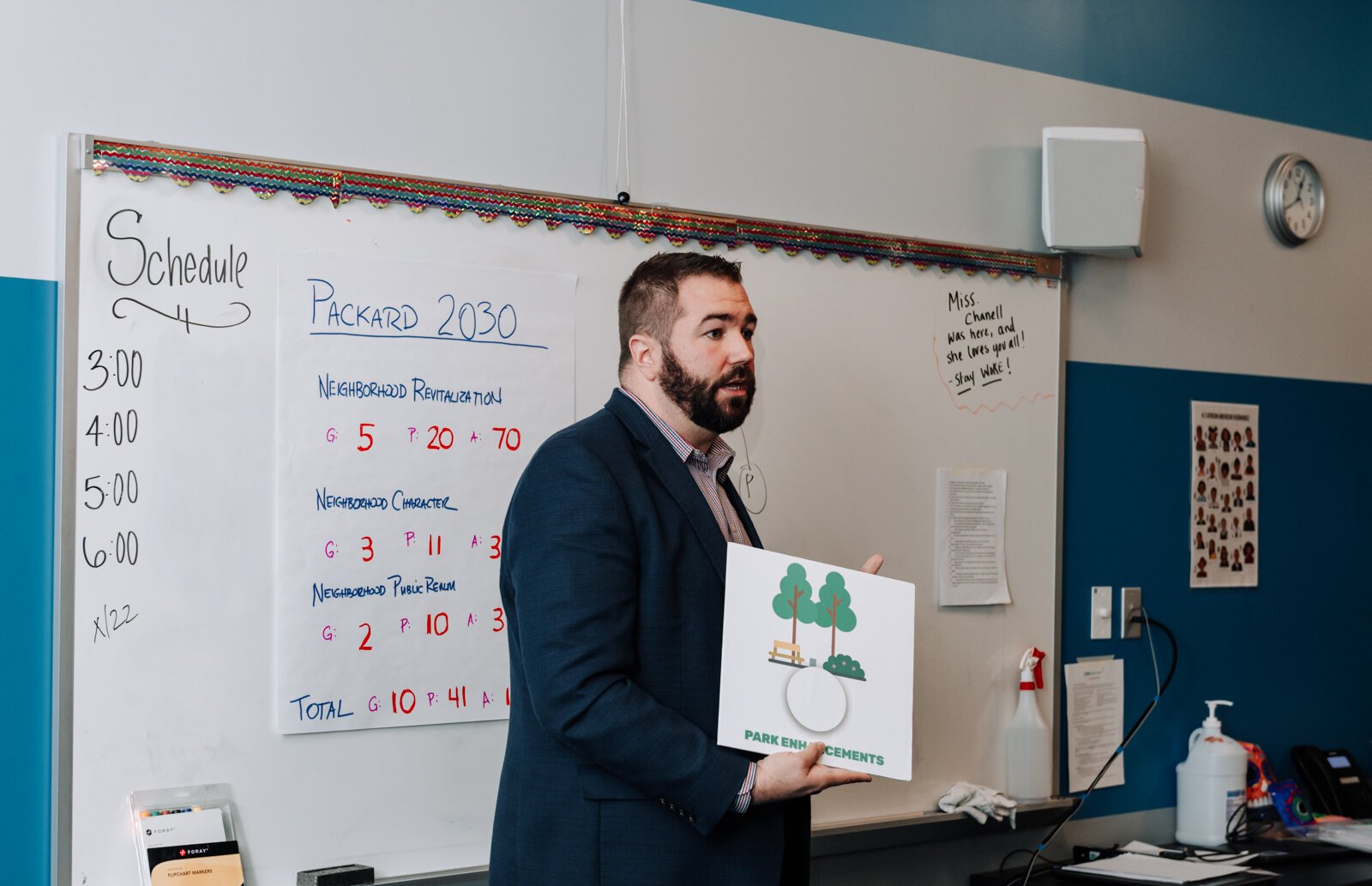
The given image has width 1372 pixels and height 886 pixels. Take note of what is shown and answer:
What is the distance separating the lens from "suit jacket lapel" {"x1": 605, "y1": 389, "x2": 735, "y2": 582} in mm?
1607

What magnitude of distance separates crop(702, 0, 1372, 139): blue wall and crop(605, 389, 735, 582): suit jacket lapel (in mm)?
1033

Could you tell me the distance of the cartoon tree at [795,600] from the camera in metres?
1.59

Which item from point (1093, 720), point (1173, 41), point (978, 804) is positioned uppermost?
point (1173, 41)

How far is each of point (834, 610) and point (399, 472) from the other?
750mm

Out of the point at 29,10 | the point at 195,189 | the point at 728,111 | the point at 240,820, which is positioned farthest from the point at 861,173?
the point at 240,820

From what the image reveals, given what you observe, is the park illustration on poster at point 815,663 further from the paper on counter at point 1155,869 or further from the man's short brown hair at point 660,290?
the paper on counter at point 1155,869

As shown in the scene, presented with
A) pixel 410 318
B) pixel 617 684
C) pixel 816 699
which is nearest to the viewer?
pixel 617 684

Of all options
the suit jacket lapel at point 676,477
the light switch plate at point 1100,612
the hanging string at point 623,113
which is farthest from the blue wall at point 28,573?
the light switch plate at point 1100,612

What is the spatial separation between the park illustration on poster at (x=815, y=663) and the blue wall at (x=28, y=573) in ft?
3.16

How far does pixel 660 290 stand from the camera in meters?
1.71

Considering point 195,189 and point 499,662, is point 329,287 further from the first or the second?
point 499,662

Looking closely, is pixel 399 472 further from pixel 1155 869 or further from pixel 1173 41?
pixel 1173 41

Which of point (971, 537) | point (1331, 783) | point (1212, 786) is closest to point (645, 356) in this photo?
point (971, 537)

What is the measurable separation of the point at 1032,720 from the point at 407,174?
1.65m
